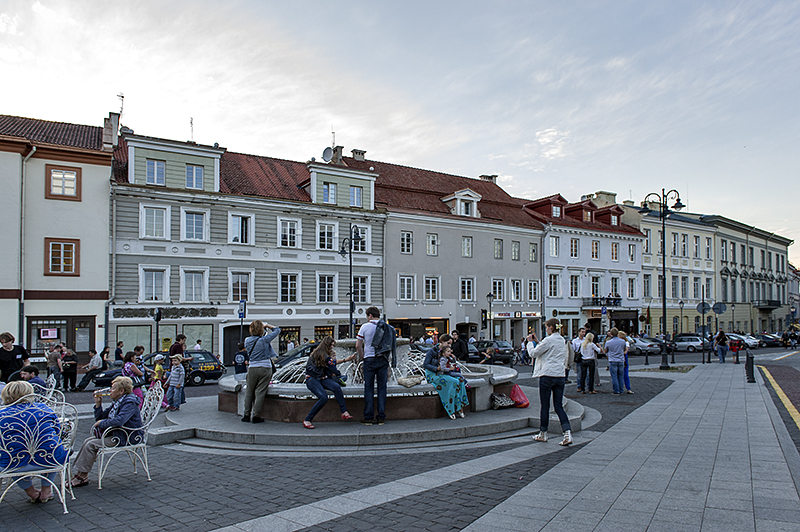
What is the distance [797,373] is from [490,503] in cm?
2449

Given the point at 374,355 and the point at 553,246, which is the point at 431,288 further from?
the point at 374,355

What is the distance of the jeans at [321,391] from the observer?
31.4 ft

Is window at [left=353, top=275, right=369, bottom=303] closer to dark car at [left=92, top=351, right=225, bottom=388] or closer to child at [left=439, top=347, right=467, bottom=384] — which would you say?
dark car at [left=92, top=351, right=225, bottom=388]

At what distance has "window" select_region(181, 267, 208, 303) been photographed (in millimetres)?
30844

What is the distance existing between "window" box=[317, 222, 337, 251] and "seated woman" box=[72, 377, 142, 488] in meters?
28.5

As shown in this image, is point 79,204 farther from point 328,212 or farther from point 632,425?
point 632,425

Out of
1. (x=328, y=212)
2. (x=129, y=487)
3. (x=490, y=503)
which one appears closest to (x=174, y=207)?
(x=328, y=212)

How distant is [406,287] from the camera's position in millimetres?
39375

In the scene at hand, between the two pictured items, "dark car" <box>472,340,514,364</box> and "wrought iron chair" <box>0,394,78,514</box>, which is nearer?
"wrought iron chair" <box>0,394,78,514</box>

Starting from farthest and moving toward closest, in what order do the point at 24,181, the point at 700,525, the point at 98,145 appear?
1. the point at 98,145
2. the point at 24,181
3. the point at 700,525

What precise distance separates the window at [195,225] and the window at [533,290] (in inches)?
1032

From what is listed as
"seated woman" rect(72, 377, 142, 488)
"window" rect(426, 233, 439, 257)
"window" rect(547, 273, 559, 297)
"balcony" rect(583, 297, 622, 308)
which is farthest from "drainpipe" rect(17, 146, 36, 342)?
"balcony" rect(583, 297, 622, 308)

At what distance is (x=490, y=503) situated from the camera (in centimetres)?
604

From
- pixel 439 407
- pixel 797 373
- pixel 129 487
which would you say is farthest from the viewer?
pixel 797 373
